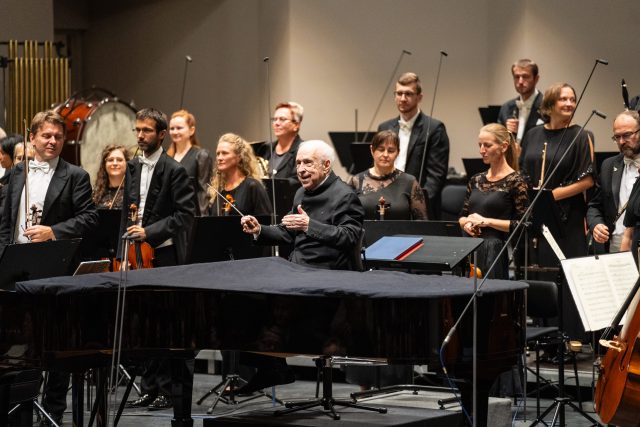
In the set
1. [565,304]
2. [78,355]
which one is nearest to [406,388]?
[565,304]

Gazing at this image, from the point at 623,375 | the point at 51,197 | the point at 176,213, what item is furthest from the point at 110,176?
the point at 623,375

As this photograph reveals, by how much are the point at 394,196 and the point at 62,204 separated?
172 centimetres

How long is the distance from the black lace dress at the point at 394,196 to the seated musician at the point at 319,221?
127cm

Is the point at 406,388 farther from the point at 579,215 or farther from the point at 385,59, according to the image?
the point at 385,59

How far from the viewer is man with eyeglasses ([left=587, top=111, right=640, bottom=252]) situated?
5.94 meters

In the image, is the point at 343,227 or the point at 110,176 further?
the point at 110,176

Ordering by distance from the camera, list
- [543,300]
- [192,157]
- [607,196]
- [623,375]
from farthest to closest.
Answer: [192,157] < [607,196] < [543,300] < [623,375]

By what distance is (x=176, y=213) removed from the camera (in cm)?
580

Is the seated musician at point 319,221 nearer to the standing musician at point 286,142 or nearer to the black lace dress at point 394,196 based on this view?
the black lace dress at point 394,196

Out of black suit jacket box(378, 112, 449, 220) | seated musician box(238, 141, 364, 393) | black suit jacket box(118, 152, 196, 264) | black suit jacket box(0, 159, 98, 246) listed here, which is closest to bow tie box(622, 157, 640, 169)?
black suit jacket box(378, 112, 449, 220)

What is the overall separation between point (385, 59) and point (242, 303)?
18.9 ft

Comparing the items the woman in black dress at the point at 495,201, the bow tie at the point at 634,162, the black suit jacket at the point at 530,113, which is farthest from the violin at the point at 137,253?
the black suit jacket at the point at 530,113

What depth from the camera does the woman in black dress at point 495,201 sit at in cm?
605

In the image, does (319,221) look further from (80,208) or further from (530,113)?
(530,113)
